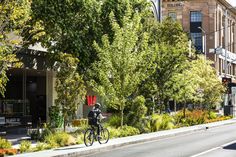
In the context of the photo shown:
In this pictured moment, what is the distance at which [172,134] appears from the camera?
1122 inches

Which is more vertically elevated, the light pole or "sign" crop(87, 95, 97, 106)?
the light pole

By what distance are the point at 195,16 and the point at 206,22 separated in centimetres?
232

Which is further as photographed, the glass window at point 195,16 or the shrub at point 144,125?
the glass window at point 195,16

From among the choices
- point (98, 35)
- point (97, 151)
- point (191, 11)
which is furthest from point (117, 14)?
point (191, 11)

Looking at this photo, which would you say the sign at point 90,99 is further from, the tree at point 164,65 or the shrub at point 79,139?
the shrub at point 79,139

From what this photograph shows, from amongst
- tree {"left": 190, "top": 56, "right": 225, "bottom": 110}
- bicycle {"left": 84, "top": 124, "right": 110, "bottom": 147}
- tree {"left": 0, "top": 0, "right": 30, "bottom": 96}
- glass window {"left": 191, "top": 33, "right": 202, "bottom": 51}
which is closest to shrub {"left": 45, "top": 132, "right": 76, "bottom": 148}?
bicycle {"left": 84, "top": 124, "right": 110, "bottom": 147}

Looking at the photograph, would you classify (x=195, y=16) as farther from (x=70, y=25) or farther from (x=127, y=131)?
(x=127, y=131)

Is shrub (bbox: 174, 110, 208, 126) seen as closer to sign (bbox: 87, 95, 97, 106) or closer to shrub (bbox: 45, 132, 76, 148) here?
sign (bbox: 87, 95, 97, 106)

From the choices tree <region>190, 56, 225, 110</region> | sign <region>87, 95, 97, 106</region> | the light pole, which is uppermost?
the light pole

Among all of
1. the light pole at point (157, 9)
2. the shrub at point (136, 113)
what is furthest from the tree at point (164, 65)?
the light pole at point (157, 9)

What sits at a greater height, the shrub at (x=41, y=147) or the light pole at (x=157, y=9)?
the light pole at (x=157, y=9)

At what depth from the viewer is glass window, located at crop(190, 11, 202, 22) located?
79062 millimetres

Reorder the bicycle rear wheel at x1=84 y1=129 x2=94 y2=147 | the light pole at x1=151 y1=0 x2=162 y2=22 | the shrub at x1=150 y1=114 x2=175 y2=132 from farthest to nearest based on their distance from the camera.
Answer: the light pole at x1=151 y1=0 x2=162 y2=22 → the shrub at x1=150 y1=114 x2=175 y2=132 → the bicycle rear wheel at x1=84 y1=129 x2=94 y2=147

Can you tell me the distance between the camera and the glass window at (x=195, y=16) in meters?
79.1
